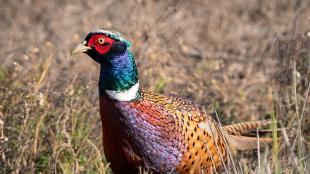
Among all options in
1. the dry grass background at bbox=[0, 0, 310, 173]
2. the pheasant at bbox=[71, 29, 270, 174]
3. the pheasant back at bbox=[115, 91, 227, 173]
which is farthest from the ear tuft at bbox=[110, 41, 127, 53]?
the dry grass background at bbox=[0, 0, 310, 173]

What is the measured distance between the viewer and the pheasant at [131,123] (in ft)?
17.1

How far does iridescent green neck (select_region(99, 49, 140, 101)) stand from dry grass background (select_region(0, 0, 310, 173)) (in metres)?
0.36

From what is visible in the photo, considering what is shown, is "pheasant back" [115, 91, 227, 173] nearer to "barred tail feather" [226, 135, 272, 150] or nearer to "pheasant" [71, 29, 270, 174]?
"pheasant" [71, 29, 270, 174]

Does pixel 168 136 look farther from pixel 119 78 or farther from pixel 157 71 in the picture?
pixel 157 71

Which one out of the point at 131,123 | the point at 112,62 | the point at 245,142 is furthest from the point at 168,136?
the point at 245,142

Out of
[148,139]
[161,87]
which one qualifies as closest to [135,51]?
[161,87]

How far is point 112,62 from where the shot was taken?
17.2ft

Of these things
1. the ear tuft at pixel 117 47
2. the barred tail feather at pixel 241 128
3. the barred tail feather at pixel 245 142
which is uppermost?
the ear tuft at pixel 117 47

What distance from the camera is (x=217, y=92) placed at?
25.2 ft

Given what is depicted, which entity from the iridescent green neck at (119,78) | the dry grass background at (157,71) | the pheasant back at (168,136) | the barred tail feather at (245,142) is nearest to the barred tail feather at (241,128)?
the barred tail feather at (245,142)

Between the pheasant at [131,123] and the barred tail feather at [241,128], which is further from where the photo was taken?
the barred tail feather at [241,128]

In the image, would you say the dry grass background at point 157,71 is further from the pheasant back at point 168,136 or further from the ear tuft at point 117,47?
the ear tuft at point 117,47

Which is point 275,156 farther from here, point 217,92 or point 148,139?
point 217,92

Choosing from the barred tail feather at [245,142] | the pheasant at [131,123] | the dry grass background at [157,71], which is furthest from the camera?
the barred tail feather at [245,142]
